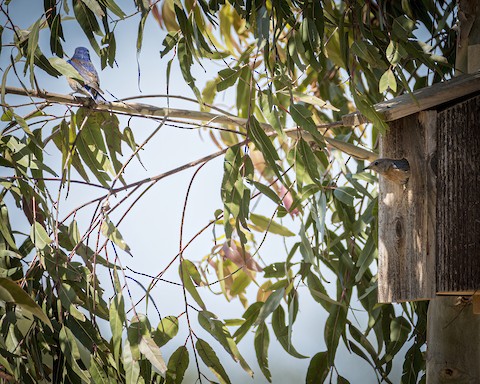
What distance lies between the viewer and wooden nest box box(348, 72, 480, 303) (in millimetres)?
1283

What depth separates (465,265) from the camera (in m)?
1.27

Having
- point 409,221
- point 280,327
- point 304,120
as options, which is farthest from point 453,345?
point 304,120

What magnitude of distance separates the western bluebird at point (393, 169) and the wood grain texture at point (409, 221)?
1 centimetres

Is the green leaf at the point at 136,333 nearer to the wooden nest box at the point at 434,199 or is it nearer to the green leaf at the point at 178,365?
the green leaf at the point at 178,365

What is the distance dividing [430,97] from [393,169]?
14cm

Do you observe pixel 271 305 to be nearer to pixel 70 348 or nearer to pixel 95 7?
pixel 70 348

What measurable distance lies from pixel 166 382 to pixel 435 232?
0.57m

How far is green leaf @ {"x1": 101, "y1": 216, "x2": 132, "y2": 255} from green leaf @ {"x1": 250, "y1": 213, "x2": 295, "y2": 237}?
0.49m

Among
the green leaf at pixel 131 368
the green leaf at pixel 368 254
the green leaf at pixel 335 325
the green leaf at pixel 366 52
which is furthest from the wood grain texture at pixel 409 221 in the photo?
the green leaf at pixel 131 368

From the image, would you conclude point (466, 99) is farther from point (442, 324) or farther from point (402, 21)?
point (442, 324)

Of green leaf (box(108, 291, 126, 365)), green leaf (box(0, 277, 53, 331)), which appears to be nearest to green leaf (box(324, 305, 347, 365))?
green leaf (box(108, 291, 126, 365))

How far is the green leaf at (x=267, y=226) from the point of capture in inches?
72.9

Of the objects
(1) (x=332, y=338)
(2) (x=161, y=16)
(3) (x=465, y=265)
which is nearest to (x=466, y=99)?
(3) (x=465, y=265)

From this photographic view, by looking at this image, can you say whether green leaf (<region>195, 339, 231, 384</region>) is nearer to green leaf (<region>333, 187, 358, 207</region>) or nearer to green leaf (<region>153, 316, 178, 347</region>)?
green leaf (<region>153, 316, 178, 347</region>)
